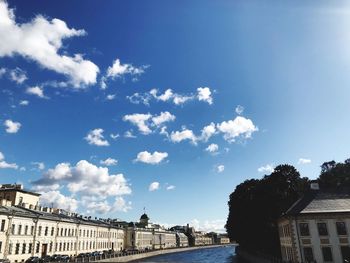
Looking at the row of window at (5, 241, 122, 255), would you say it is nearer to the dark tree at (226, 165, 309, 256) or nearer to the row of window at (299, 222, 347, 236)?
the dark tree at (226, 165, 309, 256)

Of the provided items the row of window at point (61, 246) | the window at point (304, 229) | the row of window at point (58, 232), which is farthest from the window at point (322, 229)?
the row of window at point (61, 246)

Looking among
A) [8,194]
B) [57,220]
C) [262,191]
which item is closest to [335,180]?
[262,191]

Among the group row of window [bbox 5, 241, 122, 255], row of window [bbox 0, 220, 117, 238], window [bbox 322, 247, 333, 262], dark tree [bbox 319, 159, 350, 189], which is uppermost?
dark tree [bbox 319, 159, 350, 189]

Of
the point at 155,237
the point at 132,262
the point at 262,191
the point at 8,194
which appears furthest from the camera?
the point at 155,237

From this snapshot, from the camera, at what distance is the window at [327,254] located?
3899 cm

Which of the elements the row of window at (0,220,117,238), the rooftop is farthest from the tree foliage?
the row of window at (0,220,117,238)

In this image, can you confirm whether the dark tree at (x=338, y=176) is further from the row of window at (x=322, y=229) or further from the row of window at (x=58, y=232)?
the row of window at (x=58, y=232)

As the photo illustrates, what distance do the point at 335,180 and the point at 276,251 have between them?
1776cm

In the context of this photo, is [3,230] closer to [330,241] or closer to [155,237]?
[330,241]

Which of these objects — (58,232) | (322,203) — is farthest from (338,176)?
(58,232)

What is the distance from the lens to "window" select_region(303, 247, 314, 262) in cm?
3969

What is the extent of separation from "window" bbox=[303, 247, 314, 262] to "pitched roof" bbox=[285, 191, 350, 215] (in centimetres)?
412

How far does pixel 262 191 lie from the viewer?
63.9 meters

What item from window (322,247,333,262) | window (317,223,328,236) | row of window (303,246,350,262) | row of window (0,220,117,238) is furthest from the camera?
row of window (0,220,117,238)
